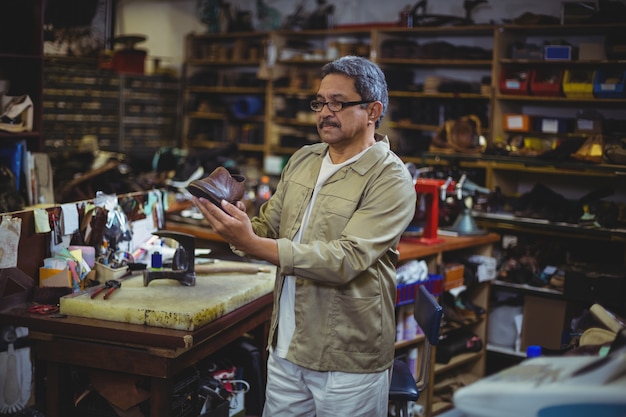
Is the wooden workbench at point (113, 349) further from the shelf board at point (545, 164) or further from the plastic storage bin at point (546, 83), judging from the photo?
the plastic storage bin at point (546, 83)

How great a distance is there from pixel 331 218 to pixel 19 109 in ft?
10.4

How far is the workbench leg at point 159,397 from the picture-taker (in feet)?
8.99

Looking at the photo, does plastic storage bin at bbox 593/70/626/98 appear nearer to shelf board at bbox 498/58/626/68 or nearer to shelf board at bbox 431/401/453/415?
shelf board at bbox 498/58/626/68

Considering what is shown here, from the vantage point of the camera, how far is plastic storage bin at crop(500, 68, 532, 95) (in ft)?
20.8

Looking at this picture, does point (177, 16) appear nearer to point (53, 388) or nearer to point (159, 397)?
point (53, 388)

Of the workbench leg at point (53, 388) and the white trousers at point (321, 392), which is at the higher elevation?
the white trousers at point (321, 392)

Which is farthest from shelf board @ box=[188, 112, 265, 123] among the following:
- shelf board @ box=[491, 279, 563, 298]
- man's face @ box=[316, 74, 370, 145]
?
man's face @ box=[316, 74, 370, 145]

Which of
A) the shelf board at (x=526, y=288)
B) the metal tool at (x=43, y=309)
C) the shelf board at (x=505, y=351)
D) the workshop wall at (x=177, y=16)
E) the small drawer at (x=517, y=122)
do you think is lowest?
the shelf board at (x=505, y=351)

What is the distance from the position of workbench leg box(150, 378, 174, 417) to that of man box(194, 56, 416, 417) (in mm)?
425

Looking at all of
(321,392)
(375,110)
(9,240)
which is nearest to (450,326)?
(321,392)

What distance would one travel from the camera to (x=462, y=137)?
603 cm

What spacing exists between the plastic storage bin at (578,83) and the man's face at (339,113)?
4.04 meters

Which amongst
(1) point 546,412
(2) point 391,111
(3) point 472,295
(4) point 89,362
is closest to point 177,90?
(2) point 391,111

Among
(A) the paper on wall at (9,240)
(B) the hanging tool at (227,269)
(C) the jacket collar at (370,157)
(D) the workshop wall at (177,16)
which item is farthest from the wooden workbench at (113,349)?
(D) the workshop wall at (177,16)
